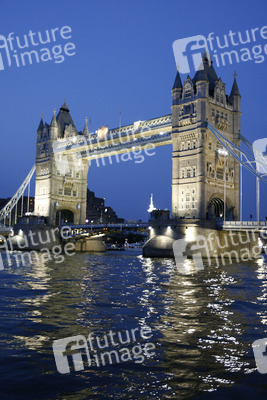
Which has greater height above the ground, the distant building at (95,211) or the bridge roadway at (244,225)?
the distant building at (95,211)

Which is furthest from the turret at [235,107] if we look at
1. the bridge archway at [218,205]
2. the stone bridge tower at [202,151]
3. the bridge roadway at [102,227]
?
the bridge roadway at [102,227]

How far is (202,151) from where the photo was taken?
47094 mm

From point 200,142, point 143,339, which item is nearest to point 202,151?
point 200,142

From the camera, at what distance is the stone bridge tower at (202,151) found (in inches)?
1863

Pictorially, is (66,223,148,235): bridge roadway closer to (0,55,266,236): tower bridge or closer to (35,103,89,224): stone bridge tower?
(35,103,89,224): stone bridge tower

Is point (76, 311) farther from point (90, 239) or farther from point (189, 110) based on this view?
point (90, 239)

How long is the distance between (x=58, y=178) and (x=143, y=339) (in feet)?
205

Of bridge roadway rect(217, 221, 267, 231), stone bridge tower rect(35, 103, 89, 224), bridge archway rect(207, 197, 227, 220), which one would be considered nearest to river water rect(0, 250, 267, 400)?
bridge roadway rect(217, 221, 267, 231)

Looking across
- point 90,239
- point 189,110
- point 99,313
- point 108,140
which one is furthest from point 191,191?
Answer: point 99,313

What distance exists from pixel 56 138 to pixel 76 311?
201 feet

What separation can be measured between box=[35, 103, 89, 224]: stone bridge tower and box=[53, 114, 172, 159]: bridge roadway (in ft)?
6.53

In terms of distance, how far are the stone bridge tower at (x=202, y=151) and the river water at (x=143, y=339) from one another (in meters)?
28.8

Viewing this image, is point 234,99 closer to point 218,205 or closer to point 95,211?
point 218,205

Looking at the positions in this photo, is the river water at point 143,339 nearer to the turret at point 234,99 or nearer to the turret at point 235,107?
the turret at point 235,107
